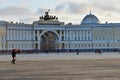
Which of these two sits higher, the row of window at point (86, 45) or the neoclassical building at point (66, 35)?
the neoclassical building at point (66, 35)

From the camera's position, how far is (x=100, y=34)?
572 ft

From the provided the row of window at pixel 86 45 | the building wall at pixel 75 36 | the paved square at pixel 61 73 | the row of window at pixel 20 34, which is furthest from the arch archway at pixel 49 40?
the paved square at pixel 61 73

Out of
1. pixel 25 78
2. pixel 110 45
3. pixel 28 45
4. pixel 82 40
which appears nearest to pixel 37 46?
pixel 28 45

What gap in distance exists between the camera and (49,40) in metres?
177

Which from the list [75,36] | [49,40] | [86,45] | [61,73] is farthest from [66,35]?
[61,73]

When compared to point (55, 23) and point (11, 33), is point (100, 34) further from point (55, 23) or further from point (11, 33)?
point (11, 33)

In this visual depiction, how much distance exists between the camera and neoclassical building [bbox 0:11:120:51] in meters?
166

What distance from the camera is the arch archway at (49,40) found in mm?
170875

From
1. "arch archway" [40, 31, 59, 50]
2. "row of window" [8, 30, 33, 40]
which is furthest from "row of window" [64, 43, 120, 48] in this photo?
"row of window" [8, 30, 33, 40]

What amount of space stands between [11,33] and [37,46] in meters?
11.7

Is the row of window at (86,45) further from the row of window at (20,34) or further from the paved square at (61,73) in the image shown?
the paved square at (61,73)

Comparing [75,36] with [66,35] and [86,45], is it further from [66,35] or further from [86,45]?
[86,45]

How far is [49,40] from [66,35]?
814cm

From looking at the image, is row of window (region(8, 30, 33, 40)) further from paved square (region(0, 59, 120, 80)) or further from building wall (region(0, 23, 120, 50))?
paved square (region(0, 59, 120, 80))
